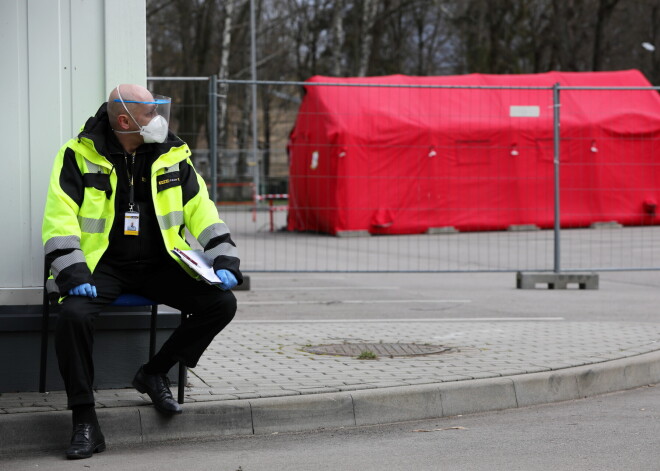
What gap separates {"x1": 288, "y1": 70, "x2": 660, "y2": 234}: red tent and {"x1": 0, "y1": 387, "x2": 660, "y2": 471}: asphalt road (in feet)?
46.7

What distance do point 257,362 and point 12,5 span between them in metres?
2.53

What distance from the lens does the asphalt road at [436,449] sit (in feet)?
16.1

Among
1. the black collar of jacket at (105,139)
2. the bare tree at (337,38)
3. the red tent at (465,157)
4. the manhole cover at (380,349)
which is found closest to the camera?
the black collar of jacket at (105,139)

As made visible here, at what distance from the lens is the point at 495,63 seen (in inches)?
1596

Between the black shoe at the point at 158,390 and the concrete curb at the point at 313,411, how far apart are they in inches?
2.2

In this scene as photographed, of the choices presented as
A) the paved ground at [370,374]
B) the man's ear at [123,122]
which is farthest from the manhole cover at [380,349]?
the man's ear at [123,122]

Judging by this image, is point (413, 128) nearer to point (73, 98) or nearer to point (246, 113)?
point (246, 113)

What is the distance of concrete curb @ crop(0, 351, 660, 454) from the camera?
5234 millimetres

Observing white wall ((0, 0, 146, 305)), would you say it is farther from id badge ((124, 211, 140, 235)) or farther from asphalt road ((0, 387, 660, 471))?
asphalt road ((0, 387, 660, 471))

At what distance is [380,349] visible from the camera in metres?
7.65

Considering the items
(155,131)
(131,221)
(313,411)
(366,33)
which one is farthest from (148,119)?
(366,33)

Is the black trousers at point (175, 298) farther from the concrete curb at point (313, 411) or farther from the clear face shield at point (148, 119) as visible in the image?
the clear face shield at point (148, 119)

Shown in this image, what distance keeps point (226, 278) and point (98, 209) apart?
68 centimetres

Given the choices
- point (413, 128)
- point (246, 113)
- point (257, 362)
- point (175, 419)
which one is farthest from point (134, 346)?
point (413, 128)
